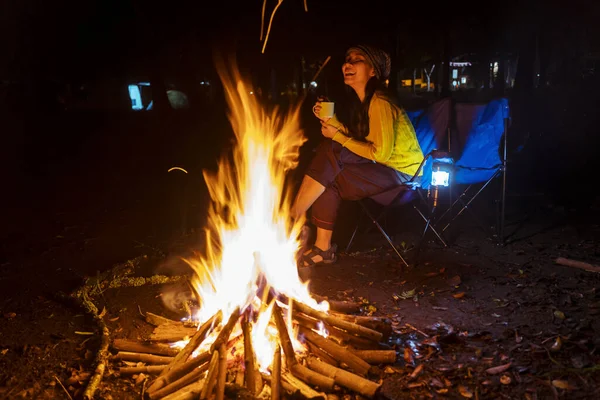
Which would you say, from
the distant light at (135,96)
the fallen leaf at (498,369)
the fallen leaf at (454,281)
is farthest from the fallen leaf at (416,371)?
the distant light at (135,96)

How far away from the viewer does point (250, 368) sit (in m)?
2.72

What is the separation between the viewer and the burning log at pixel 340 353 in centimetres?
276

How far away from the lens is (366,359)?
289 cm

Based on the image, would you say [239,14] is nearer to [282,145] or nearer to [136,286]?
[282,145]

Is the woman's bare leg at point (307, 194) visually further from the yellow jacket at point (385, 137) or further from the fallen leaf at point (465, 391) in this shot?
the fallen leaf at point (465, 391)

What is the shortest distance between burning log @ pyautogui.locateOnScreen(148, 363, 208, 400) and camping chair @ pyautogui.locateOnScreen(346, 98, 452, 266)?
94.7 inches

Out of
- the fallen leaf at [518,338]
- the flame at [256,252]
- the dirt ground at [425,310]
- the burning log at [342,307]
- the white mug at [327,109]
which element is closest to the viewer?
the dirt ground at [425,310]

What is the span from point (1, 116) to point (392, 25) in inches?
815

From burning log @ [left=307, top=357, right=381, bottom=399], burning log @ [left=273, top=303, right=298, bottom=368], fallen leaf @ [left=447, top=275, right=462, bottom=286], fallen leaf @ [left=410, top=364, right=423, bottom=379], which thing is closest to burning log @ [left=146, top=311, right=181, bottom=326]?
burning log @ [left=273, top=303, right=298, bottom=368]

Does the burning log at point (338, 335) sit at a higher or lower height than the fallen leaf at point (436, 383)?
higher

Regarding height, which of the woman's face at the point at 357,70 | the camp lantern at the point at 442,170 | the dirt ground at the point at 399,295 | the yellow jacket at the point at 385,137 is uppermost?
the woman's face at the point at 357,70

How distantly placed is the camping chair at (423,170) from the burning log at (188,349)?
6.90 ft

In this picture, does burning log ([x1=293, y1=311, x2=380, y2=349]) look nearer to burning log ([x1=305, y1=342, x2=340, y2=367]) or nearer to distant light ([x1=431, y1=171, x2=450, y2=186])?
burning log ([x1=305, y1=342, x2=340, y2=367])

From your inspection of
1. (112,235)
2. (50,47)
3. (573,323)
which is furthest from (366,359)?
(50,47)
